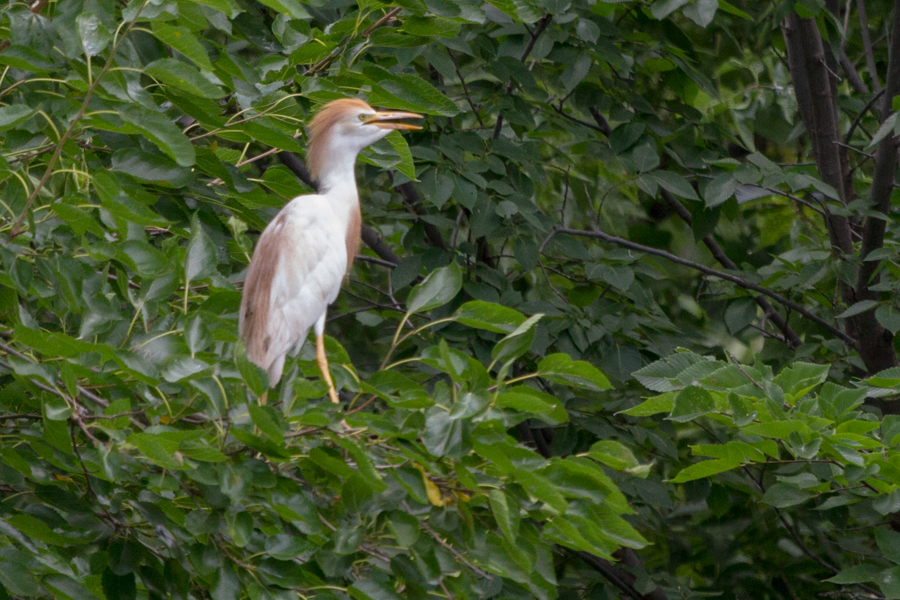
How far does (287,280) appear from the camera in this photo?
9.19 ft

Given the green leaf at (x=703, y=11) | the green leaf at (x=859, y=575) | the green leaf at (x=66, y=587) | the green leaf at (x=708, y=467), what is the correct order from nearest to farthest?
the green leaf at (x=66, y=587) < the green leaf at (x=708, y=467) < the green leaf at (x=859, y=575) < the green leaf at (x=703, y=11)

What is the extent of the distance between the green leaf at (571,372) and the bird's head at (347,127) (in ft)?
3.52

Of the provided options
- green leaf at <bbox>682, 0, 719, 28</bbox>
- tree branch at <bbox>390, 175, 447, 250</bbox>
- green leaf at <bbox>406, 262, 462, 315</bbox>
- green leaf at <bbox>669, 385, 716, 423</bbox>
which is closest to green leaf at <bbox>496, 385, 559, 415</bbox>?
green leaf at <bbox>406, 262, 462, 315</bbox>

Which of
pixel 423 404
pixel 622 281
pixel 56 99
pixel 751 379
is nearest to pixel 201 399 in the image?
pixel 423 404

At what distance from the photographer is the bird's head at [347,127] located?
2783mm

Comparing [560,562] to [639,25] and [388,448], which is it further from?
[388,448]

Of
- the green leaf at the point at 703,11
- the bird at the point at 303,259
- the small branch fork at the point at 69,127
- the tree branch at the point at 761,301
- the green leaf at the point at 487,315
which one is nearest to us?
the small branch fork at the point at 69,127

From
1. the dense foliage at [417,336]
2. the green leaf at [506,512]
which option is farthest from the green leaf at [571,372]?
the green leaf at [506,512]

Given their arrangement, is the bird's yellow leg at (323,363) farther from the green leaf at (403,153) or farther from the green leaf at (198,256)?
the green leaf at (403,153)

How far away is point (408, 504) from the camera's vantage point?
2041 millimetres

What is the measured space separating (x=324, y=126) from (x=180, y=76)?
35.2 inches

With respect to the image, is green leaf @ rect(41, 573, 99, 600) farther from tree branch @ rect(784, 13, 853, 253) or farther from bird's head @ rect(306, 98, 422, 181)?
tree branch @ rect(784, 13, 853, 253)

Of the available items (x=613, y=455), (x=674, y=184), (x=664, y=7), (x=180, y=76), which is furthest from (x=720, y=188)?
(x=180, y=76)

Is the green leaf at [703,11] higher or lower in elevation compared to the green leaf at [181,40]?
lower
